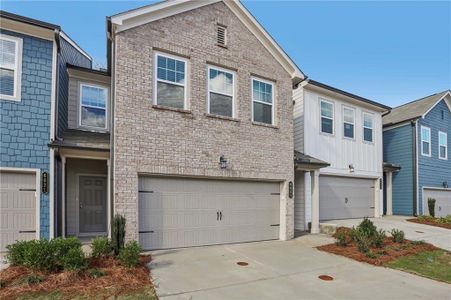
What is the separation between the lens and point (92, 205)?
11.8 metres

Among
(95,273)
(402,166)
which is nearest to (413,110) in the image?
(402,166)

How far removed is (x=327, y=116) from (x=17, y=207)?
1248 centimetres

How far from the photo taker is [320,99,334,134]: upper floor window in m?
14.8

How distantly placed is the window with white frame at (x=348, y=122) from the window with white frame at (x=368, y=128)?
100cm

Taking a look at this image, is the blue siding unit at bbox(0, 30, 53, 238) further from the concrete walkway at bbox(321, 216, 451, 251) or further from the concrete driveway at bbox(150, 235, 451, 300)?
the concrete walkway at bbox(321, 216, 451, 251)

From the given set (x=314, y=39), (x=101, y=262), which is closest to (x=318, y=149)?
(x=314, y=39)

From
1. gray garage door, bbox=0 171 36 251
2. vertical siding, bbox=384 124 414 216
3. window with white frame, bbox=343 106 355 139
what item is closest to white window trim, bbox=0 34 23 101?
gray garage door, bbox=0 171 36 251

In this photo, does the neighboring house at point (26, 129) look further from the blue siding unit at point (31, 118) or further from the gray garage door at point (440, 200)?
the gray garage door at point (440, 200)

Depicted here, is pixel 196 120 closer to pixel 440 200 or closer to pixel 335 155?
pixel 335 155

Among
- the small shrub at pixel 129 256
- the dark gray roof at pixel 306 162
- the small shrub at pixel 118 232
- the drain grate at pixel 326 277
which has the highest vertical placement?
the dark gray roof at pixel 306 162

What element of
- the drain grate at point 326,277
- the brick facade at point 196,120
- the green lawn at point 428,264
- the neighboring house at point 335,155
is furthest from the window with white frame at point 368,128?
the drain grate at point 326,277

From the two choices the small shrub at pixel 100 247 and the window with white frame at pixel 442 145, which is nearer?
the small shrub at pixel 100 247

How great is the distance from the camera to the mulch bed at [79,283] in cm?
579

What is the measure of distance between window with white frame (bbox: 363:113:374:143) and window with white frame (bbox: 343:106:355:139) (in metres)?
1.00
